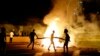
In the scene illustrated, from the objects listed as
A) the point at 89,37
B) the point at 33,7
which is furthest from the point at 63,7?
the point at 89,37

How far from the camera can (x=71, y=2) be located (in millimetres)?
38875

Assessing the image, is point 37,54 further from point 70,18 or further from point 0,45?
point 70,18

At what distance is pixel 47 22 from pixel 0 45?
2257cm


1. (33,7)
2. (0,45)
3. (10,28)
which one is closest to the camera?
(0,45)

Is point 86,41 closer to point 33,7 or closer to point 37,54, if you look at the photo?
point 37,54

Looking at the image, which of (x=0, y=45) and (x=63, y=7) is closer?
(x=0, y=45)

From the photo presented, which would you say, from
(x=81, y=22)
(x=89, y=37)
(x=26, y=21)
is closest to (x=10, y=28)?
(x=26, y=21)

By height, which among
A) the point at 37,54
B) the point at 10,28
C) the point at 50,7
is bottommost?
the point at 37,54

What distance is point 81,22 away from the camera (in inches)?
1513

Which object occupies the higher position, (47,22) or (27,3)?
(27,3)

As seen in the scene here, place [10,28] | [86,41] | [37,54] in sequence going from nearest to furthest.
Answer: [37,54] → [86,41] → [10,28]

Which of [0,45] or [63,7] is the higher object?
[63,7]

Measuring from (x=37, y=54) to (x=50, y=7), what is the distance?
21841 mm

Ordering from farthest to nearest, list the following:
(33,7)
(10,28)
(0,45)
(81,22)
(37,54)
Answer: (33,7), (10,28), (81,22), (37,54), (0,45)
